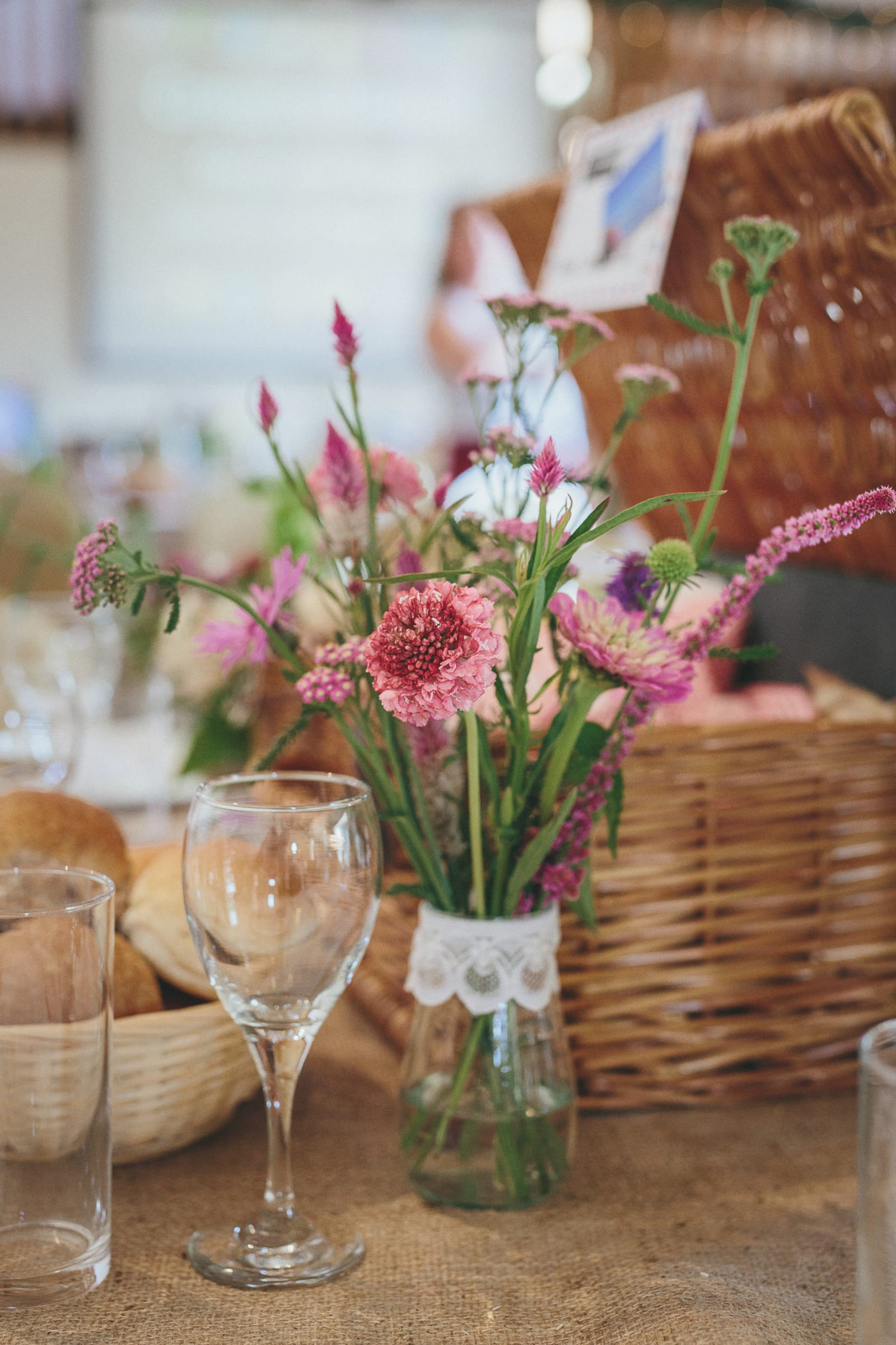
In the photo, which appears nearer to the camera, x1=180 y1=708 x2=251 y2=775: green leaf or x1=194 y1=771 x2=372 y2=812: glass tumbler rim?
x1=194 y1=771 x2=372 y2=812: glass tumbler rim

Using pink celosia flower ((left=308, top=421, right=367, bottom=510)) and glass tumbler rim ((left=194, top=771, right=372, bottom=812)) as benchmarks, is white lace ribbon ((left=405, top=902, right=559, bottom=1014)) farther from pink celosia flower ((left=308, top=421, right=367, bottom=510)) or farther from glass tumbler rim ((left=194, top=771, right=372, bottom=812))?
pink celosia flower ((left=308, top=421, right=367, bottom=510))

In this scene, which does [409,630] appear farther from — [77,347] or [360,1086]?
[77,347]

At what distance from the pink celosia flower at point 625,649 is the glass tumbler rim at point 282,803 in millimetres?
109

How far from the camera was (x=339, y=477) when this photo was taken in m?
0.60

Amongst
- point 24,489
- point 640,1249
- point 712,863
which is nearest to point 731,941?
point 712,863

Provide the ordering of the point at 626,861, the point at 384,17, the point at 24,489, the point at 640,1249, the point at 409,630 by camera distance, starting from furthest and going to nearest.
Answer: the point at 384,17
the point at 24,489
the point at 626,861
the point at 640,1249
the point at 409,630

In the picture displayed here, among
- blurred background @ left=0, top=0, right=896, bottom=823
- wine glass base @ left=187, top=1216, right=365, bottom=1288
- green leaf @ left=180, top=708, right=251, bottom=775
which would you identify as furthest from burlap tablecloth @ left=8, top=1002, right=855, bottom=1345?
blurred background @ left=0, top=0, right=896, bottom=823

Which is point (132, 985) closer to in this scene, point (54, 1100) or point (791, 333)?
point (54, 1100)

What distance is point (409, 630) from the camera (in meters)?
0.44

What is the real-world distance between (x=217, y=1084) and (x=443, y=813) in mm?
178

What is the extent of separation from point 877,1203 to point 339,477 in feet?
1.24

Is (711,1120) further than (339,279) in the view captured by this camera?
No

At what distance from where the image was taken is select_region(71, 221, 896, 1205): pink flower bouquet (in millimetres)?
526

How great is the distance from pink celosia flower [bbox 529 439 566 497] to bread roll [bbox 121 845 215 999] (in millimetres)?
302
